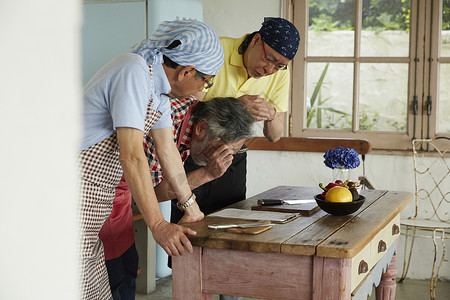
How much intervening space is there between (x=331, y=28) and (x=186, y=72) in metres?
2.96

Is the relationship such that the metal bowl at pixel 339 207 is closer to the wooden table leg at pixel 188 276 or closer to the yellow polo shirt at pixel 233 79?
the wooden table leg at pixel 188 276

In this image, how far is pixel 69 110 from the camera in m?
0.39

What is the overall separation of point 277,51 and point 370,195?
839 millimetres

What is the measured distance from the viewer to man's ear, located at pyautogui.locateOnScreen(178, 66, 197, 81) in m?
1.82

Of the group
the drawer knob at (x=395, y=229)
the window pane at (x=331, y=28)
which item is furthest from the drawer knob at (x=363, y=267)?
the window pane at (x=331, y=28)

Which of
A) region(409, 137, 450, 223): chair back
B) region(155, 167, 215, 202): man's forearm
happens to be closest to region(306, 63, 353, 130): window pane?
region(409, 137, 450, 223): chair back

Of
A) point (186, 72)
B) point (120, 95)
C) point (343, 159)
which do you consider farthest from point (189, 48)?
point (343, 159)

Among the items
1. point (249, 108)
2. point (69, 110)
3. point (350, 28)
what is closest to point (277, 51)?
point (249, 108)

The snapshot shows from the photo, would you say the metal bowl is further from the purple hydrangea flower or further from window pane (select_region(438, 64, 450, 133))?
window pane (select_region(438, 64, 450, 133))

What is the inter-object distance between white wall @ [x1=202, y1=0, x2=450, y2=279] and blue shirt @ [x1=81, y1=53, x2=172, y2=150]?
2.90 metres

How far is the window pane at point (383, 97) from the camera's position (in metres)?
4.45

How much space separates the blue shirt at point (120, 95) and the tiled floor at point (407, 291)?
7.47 ft

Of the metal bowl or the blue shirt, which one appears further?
the metal bowl

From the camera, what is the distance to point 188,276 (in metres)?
1.87
